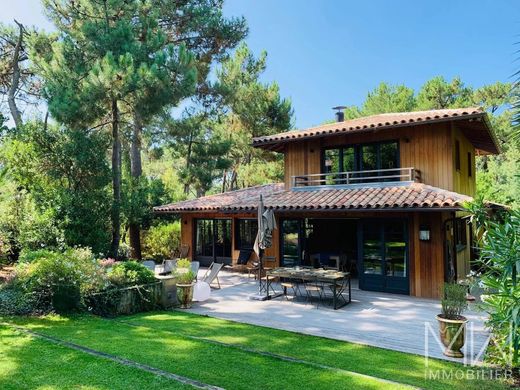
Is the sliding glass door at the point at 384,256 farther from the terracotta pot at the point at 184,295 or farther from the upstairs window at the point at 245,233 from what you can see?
the upstairs window at the point at 245,233

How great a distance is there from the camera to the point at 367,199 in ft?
39.5

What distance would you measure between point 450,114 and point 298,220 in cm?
648

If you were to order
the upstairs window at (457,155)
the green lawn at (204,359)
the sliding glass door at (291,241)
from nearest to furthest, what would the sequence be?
the green lawn at (204,359)
the upstairs window at (457,155)
the sliding glass door at (291,241)

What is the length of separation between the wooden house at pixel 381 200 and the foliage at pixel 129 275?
17.2 ft

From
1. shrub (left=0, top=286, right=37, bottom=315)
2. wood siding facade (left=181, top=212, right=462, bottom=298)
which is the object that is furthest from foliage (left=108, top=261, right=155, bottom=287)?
wood siding facade (left=181, top=212, right=462, bottom=298)

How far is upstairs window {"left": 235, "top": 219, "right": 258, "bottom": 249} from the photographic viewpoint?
17484 millimetres

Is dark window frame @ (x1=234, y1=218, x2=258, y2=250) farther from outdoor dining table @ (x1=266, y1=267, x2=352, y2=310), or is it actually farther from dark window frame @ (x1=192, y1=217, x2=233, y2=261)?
outdoor dining table @ (x1=266, y1=267, x2=352, y2=310)

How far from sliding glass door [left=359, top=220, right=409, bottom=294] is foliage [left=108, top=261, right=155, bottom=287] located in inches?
277

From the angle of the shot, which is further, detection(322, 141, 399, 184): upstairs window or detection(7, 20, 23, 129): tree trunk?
detection(7, 20, 23, 129): tree trunk

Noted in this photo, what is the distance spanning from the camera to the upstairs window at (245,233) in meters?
17.5

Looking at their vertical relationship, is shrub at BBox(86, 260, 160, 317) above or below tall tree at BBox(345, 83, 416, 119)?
below

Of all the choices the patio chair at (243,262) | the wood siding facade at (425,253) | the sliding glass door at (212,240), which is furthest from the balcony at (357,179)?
the sliding glass door at (212,240)

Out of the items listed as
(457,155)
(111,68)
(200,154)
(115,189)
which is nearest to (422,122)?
(457,155)

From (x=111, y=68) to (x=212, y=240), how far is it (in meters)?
9.23
